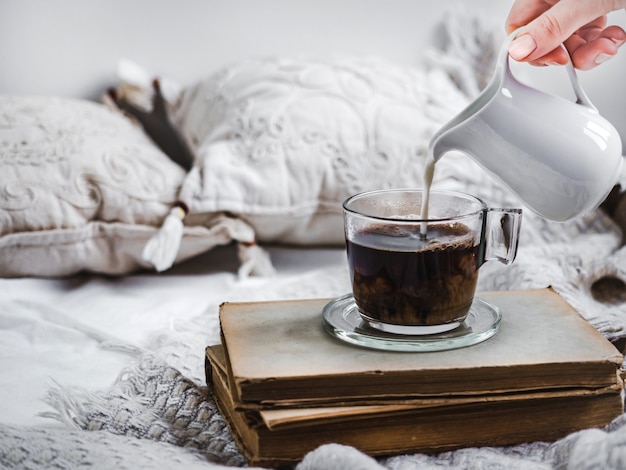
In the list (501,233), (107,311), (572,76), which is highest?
(572,76)

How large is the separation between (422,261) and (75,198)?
603mm

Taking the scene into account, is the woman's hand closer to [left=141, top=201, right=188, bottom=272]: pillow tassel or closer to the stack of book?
the stack of book

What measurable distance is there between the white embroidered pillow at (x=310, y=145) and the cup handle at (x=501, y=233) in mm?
466

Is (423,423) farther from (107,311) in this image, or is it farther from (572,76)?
(107,311)

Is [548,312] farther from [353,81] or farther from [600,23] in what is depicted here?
[353,81]

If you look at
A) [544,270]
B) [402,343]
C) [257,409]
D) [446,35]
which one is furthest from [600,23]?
[446,35]

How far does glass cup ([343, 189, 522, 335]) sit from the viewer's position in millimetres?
612

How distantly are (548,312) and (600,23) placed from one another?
325 mm

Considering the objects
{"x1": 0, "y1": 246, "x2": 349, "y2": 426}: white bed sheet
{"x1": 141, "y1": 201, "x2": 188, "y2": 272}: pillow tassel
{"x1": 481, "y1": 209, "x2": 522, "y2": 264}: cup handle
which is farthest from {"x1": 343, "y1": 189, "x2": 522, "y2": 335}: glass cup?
{"x1": 141, "y1": 201, "x2": 188, "y2": 272}: pillow tassel

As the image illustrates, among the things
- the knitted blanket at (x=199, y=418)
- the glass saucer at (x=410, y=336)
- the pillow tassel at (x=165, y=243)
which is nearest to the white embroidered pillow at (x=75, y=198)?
the pillow tassel at (x=165, y=243)

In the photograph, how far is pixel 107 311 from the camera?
96 cm

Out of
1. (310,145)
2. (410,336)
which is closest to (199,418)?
(410,336)

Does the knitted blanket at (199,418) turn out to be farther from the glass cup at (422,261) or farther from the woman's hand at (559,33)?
the woman's hand at (559,33)

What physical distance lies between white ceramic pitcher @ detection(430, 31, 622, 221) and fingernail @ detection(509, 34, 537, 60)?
4 cm
